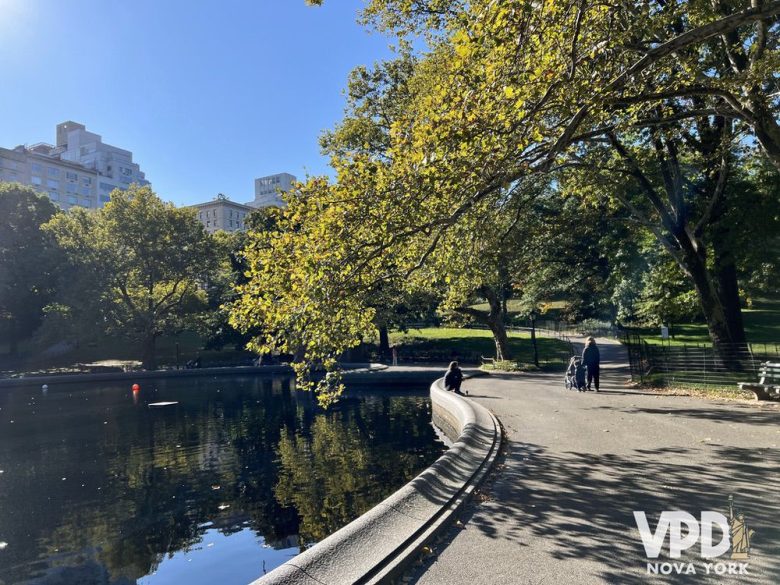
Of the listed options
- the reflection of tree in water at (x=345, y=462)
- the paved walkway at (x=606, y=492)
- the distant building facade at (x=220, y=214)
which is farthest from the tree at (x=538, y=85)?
the distant building facade at (x=220, y=214)

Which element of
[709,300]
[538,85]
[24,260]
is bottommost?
[709,300]

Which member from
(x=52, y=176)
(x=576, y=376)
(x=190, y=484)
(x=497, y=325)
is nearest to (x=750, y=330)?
(x=497, y=325)

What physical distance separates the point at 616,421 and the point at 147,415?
19.4 m

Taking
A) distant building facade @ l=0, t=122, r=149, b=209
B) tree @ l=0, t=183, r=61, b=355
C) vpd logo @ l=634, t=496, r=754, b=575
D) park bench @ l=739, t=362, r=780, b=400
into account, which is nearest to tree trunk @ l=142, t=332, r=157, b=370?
tree @ l=0, t=183, r=61, b=355

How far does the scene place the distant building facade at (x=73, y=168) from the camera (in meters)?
92.2

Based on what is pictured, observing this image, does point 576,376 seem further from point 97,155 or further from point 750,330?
point 97,155

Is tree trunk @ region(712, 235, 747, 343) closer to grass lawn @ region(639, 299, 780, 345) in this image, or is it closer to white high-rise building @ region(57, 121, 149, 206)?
grass lawn @ region(639, 299, 780, 345)

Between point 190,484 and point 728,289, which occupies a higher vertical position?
point 728,289

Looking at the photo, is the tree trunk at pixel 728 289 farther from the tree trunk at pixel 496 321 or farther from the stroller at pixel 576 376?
the tree trunk at pixel 496 321

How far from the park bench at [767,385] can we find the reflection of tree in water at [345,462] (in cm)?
860

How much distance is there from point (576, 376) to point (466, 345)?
79.8 ft

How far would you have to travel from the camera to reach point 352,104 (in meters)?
30.0

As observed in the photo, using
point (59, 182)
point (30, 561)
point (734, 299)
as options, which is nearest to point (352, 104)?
point (734, 299)

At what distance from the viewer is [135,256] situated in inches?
1747
